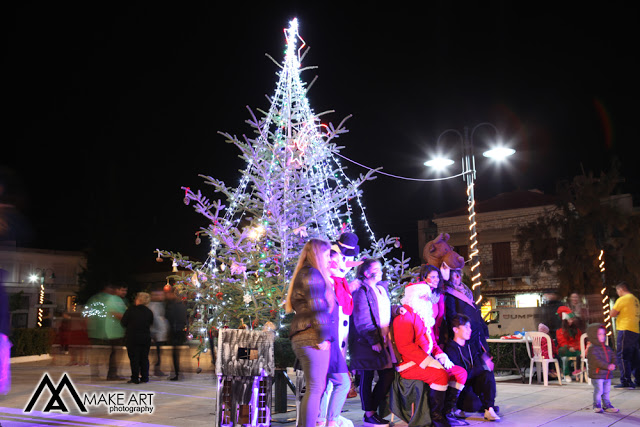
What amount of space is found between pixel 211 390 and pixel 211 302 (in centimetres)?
265

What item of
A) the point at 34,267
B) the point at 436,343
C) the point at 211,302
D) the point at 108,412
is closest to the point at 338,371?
the point at 436,343

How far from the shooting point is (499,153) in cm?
1132

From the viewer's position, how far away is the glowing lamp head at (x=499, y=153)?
36.6 feet

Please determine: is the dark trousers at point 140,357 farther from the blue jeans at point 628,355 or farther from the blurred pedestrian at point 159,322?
the blue jeans at point 628,355

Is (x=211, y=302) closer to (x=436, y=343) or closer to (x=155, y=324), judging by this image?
(x=436, y=343)

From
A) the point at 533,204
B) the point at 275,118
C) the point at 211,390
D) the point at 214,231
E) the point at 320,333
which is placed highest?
the point at 533,204

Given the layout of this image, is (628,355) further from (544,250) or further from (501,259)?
(501,259)

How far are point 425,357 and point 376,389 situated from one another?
82 centimetres

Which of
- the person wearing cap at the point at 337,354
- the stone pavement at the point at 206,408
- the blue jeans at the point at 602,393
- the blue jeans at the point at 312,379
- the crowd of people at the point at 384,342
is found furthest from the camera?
the blue jeans at the point at 602,393

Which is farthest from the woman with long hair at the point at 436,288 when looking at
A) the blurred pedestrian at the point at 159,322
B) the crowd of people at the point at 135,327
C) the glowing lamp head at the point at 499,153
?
the blurred pedestrian at the point at 159,322

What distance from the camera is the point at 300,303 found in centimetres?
506

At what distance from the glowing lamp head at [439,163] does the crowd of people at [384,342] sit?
211 inches

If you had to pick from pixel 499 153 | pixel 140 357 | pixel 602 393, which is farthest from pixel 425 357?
pixel 140 357

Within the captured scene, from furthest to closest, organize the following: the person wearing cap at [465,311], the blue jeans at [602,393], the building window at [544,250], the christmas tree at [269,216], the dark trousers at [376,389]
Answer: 1. the building window at [544,250]
2. the christmas tree at [269,216]
3. the blue jeans at [602,393]
4. the person wearing cap at [465,311]
5. the dark trousers at [376,389]
